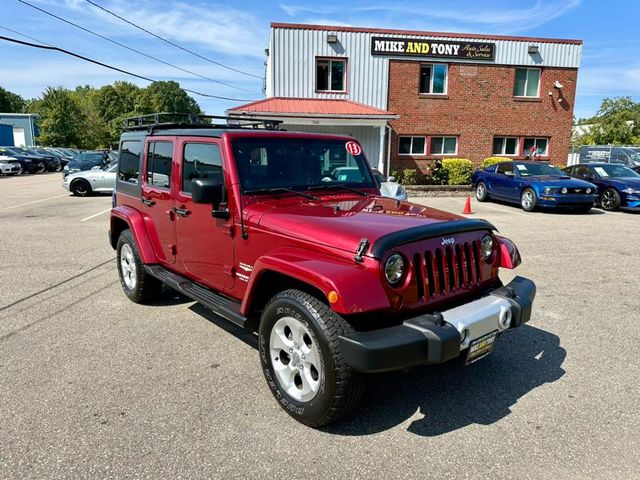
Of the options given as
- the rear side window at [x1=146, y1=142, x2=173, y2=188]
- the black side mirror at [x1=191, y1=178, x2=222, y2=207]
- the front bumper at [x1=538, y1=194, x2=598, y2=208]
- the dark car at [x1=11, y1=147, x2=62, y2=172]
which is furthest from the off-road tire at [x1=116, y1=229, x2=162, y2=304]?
the dark car at [x1=11, y1=147, x2=62, y2=172]

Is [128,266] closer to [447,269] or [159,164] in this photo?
[159,164]

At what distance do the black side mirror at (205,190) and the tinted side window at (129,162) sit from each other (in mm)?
2100

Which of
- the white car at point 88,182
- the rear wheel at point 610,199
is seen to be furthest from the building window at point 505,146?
the white car at point 88,182

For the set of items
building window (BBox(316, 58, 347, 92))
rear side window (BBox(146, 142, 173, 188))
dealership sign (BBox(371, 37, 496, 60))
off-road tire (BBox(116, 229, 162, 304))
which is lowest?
off-road tire (BBox(116, 229, 162, 304))

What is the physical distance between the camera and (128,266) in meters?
5.66

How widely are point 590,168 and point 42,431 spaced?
649 inches

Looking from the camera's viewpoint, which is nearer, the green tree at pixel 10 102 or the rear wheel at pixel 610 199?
the rear wheel at pixel 610 199

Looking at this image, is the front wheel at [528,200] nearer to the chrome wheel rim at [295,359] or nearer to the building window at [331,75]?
the building window at [331,75]

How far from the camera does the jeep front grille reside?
3053 mm

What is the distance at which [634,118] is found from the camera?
61406 millimetres

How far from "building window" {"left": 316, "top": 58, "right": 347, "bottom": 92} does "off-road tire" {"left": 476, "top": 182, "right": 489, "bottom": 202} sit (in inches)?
338

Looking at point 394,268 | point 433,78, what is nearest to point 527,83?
point 433,78

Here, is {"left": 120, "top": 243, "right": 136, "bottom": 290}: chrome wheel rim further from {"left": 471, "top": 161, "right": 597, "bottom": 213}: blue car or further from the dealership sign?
the dealership sign

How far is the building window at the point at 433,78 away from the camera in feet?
72.9
